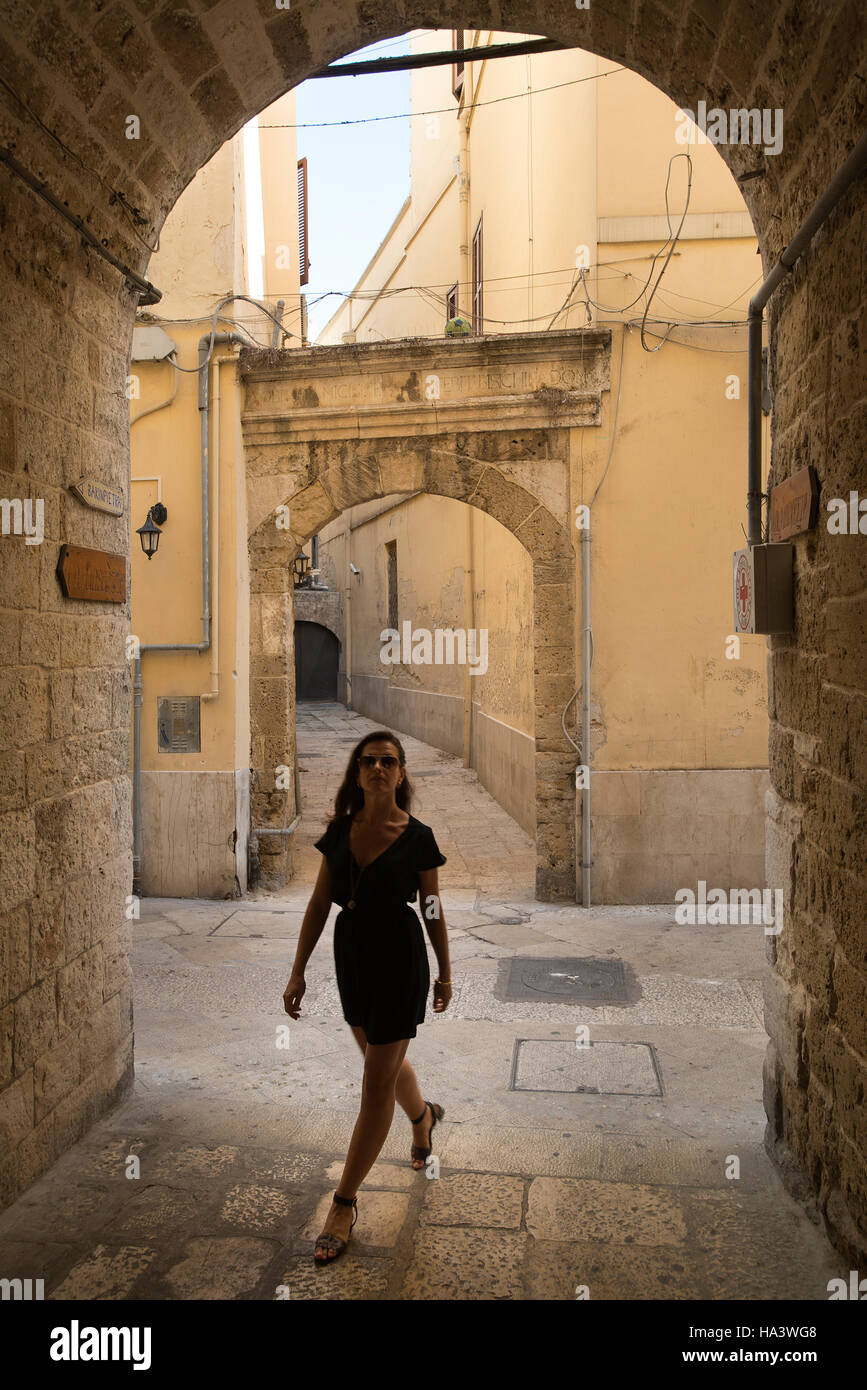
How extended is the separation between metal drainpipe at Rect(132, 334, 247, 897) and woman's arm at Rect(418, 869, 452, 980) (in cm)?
497

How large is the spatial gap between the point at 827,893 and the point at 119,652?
2613mm

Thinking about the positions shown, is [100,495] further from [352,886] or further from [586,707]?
[586,707]

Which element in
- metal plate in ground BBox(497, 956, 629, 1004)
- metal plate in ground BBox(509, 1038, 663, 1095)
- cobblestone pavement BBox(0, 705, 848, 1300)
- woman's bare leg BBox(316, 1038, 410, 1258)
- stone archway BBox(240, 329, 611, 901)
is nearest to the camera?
cobblestone pavement BBox(0, 705, 848, 1300)

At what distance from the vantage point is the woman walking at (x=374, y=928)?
285cm

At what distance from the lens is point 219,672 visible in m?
7.74

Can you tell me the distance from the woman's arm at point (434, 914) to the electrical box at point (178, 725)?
4921mm

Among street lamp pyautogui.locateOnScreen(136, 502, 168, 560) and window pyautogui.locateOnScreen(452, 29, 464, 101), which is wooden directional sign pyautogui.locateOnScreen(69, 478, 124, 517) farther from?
window pyautogui.locateOnScreen(452, 29, 464, 101)

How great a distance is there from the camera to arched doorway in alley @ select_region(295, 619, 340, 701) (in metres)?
23.7

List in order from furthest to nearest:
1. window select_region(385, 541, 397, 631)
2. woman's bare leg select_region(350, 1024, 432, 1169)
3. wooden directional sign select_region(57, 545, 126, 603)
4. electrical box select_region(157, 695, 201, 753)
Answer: window select_region(385, 541, 397, 631) → electrical box select_region(157, 695, 201, 753) → wooden directional sign select_region(57, 545, 126, 603) → woman's bare leg select_region(350, 1024, 432, 1169)

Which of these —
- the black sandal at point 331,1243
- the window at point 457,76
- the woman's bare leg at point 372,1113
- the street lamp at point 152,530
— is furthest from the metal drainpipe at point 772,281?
the window at point 457,76

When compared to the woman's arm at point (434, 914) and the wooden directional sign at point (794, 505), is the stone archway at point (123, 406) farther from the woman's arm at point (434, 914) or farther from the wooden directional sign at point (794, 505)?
the woman's arm at point (434, 914)

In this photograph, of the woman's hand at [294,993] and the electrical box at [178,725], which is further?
the electrical box at [178,725]

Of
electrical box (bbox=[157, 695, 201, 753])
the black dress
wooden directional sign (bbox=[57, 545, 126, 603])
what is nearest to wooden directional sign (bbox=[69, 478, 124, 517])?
wooden directional sign (bbox=[57, 545, 126, 603])

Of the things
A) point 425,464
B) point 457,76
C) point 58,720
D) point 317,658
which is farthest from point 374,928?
point 317,658
